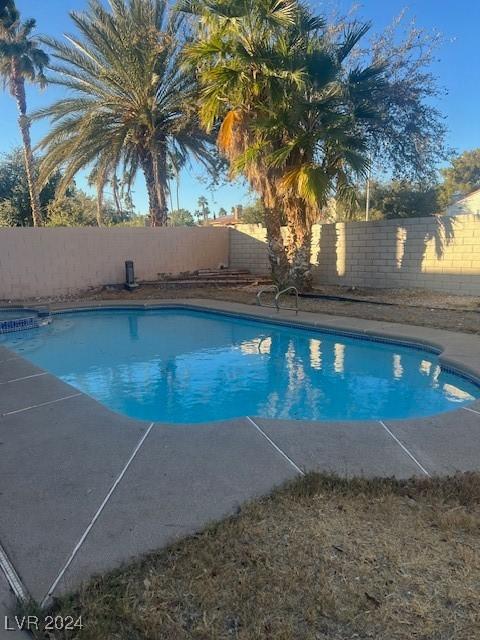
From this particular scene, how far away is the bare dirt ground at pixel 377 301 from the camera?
8383mm

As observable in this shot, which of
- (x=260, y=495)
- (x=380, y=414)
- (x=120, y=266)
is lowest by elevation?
(x=380, y=414)

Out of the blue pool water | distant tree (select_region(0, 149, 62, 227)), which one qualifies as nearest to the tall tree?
the blue pool water

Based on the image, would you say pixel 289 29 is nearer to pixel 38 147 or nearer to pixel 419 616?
pixel 38 147

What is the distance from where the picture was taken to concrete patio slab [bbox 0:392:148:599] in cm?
221

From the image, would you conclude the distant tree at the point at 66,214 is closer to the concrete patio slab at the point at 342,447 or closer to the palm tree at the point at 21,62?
the palm tree at the point at 21,62

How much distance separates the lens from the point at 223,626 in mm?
1732

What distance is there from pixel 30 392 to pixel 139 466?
7.72 feet

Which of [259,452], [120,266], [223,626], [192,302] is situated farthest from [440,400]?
[120,266]

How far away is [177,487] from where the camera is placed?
281cm

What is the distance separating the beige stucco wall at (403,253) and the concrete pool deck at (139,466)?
7.89 meters

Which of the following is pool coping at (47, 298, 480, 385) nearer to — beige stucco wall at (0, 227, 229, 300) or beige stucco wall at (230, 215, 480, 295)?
beige stucco wall at (0, 227, 229, 300)

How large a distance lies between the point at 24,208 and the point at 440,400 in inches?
768

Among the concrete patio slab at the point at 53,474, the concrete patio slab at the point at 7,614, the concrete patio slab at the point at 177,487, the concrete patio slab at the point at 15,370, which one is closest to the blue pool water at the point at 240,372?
the concrete patio slab at the point at 15,370

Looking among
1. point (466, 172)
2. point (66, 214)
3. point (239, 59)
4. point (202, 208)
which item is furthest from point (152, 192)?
point (202, 208)
